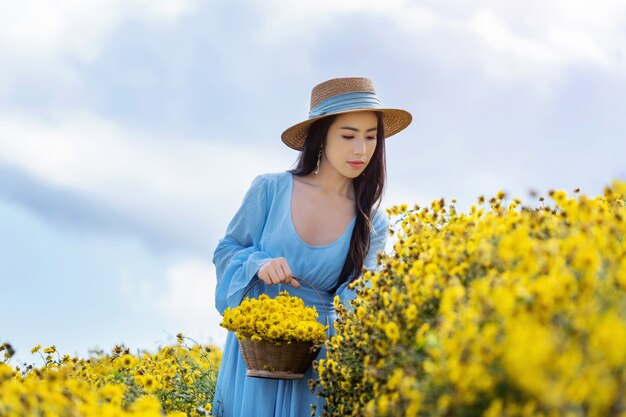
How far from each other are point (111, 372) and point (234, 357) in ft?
3.34

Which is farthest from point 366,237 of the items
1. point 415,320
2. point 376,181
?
point 415,320

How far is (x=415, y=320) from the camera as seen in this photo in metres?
2.61

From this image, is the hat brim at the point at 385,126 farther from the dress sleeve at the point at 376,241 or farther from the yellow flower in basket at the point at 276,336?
the yellow flower in basket at the point at 276,336

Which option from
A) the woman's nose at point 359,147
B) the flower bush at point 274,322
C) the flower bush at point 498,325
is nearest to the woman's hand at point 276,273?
the flower bush at point 274,322

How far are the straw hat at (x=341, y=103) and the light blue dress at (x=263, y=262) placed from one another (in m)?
0.28

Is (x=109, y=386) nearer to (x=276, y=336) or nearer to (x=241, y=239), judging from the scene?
(x=276, y=336)

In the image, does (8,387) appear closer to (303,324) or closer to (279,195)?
(303,324)

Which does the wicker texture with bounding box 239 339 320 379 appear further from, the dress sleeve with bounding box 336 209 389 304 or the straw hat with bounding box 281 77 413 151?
the straw hat with bounding box 281 77 413 151

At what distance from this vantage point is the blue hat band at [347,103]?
4.38 metres

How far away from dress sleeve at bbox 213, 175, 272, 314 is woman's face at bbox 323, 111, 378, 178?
487 mm

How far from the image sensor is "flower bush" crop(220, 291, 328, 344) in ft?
11.9

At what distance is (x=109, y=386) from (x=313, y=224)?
6.60 feet

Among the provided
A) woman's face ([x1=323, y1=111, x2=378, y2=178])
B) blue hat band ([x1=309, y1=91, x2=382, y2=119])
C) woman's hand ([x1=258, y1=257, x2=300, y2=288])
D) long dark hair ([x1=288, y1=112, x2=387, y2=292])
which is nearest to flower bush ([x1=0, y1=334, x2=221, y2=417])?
woman's hand ([x1=258, y1=257, x2=300, y2=288])

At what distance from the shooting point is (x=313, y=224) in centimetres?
444
